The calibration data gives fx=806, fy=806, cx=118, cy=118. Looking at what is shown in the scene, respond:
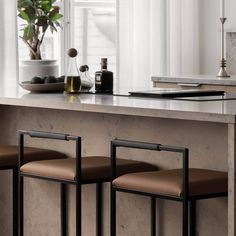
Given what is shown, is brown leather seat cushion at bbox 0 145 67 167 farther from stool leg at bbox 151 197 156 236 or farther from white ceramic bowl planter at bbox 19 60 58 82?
white ceramic bowl planter at bbox 19 60 58 82

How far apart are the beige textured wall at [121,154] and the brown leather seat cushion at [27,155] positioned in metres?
0.08

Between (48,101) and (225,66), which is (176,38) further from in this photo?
(48,101)

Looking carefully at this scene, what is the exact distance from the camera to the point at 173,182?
326cm

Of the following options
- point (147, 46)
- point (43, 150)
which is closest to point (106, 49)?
point (147, 46)

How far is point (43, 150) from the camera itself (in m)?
4.27

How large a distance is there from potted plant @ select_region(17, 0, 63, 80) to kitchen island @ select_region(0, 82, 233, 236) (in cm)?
44

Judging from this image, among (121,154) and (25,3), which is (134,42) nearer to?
(25,3)

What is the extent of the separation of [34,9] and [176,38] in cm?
158

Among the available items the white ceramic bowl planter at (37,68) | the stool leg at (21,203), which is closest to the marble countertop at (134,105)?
the stool leg at (21,203)

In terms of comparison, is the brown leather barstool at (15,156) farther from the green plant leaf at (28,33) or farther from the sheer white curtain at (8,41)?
the sheer white curtain at (8,41)

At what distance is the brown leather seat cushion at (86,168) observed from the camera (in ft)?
12.1

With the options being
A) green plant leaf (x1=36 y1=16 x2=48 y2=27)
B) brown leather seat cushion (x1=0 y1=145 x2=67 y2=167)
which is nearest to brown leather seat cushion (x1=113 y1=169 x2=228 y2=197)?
brown leather seat cushion (x1=0 y1=145 x2=67 y2=167)

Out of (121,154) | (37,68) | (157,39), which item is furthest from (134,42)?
(121,154)

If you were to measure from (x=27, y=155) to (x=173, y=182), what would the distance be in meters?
1.14
